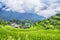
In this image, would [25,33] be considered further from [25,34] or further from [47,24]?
[47,24]

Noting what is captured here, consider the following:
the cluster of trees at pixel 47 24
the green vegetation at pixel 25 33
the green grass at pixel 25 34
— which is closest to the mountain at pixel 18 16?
the green vegetation at pixel 25 33

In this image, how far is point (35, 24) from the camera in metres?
7.68

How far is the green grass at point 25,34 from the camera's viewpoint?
23.0 feet

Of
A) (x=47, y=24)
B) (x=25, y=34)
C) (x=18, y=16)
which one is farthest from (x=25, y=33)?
(x=47, y=24)

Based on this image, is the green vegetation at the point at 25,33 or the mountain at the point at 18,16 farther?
the mountain at the point at 18,16

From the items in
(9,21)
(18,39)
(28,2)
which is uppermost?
(28,2)

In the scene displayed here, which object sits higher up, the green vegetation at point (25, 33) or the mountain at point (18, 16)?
the mountain at point (18, 16)

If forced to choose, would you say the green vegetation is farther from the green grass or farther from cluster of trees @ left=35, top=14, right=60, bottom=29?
cluster of trees @ left=35, top=14, right=60, bottom=29

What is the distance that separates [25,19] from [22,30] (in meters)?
0.51

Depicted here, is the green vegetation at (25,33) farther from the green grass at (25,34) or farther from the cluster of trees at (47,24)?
the cluster of trees at (47,24)

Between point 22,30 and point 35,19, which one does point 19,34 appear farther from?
→ point 35,19

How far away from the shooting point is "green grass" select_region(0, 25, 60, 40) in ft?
23.0

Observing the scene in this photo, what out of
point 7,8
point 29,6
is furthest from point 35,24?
point 7,8

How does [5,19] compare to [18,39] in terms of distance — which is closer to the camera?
[18,39]
